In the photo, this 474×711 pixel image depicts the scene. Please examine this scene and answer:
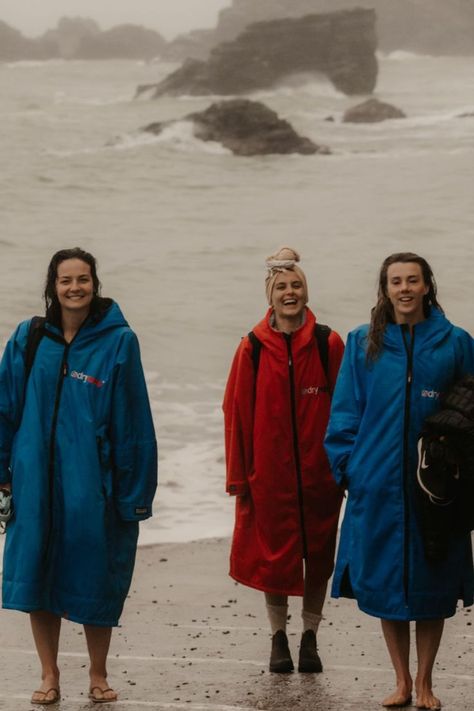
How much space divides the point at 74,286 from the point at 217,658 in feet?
4.25

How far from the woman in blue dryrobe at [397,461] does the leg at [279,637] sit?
1.53 ft

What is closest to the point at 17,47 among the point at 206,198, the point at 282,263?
the point at 206,198

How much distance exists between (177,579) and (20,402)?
232 cm

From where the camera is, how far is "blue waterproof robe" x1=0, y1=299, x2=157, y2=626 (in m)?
3.60

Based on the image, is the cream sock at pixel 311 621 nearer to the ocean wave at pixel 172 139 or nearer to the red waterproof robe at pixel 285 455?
the red waterproof robe at pixel 285 455

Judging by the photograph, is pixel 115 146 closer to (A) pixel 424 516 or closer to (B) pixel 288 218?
(B) pixel 288 218

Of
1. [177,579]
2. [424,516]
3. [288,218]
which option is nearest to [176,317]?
[288,218]

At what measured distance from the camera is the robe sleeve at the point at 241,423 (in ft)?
13.5

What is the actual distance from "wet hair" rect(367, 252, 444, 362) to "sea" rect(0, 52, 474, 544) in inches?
226

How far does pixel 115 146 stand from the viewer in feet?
32.7

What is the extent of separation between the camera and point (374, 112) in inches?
392

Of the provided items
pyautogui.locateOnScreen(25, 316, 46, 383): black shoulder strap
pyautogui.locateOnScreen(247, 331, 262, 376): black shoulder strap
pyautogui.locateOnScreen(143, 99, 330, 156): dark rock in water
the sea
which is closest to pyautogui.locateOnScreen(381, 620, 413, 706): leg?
pyautogui.locateOnScreen(247, 331, 262, 376): black shoulder strap

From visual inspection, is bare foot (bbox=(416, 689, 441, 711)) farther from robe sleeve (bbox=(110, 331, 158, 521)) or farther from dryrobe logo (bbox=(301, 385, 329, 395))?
dryrobe logo (bbox=(301, 385, 329, 395))

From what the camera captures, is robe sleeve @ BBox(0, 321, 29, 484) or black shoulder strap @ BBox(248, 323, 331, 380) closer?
robe sleeve @ BBox(0, 321, 29, 484)
